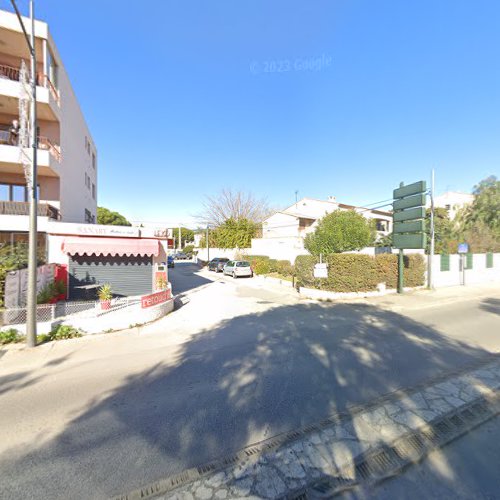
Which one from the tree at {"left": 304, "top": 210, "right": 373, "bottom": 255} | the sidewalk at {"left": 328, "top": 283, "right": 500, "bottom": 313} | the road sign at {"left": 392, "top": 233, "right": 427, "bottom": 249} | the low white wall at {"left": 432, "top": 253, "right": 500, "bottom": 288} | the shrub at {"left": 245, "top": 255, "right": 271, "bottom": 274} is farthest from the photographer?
the shrub at {"left": 245, "top": 255, "right": 271, "bottom": 274}

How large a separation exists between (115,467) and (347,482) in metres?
2.45

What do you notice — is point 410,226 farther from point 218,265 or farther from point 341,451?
point 218,265

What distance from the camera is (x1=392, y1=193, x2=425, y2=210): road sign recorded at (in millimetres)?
12620

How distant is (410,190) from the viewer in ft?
43.2

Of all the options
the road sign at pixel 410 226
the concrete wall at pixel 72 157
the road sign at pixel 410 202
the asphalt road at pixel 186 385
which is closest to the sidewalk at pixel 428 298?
the asphalt road at pixel 186 385

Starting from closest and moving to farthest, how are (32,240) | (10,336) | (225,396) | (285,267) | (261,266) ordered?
(225,396) < (32,240) < (10,336) < (285,267) < (261,266)

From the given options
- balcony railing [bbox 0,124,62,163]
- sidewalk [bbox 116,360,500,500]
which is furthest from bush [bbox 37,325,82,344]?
balcony railing [bbox 0,124,62,163]

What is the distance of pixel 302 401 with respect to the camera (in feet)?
12.7

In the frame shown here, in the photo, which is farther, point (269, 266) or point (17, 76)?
Result: point (269, 266)

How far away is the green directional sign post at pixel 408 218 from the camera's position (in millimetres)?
12578

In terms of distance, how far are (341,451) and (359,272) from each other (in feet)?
35.8

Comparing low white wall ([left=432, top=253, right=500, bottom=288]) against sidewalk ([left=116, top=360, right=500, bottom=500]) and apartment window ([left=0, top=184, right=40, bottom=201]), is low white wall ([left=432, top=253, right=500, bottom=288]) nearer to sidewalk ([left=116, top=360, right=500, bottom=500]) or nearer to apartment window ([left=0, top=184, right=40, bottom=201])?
sidewalk ([left=116, top=360, right=500, bottom=500])

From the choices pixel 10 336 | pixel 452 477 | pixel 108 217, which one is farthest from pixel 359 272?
pixel 108 217

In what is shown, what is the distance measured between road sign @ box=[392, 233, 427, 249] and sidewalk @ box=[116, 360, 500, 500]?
994 cm
